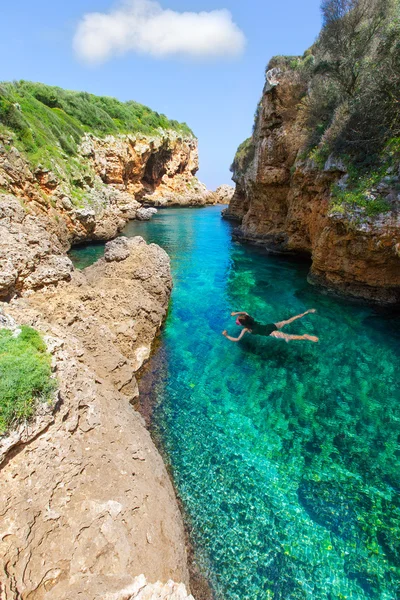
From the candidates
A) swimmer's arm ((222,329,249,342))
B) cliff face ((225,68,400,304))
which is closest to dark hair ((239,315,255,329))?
swimmer's arm ((222,329,249,342))

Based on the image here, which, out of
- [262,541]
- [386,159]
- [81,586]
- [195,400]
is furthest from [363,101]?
[81,586]

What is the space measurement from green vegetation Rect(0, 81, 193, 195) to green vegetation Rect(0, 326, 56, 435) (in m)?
20.1

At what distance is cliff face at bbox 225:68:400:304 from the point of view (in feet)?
41.0

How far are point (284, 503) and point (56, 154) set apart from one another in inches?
1105

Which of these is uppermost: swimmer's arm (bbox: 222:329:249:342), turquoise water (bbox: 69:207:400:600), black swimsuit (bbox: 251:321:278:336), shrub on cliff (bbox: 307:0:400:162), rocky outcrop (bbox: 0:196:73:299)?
shrub on cliff (bbox: 307:0:400:162)

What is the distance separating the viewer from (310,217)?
58.7 ft

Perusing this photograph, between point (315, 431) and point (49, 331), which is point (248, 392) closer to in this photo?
point (315, 431)

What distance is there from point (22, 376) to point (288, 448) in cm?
584

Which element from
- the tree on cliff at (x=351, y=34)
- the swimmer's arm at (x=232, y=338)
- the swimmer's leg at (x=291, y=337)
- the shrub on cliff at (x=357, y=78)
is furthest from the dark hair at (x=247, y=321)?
the tree on cliff at (x=351, y=34)

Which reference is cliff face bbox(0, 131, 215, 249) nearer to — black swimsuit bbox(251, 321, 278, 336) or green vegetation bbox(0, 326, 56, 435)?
green vegetation bbox(0, 326, 56, 435)

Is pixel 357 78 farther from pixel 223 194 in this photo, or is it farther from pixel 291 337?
pixel 223 194

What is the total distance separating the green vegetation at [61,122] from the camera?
A: 20.9 meters

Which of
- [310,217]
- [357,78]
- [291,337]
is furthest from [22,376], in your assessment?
[357,78]

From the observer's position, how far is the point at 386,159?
11.8 m
